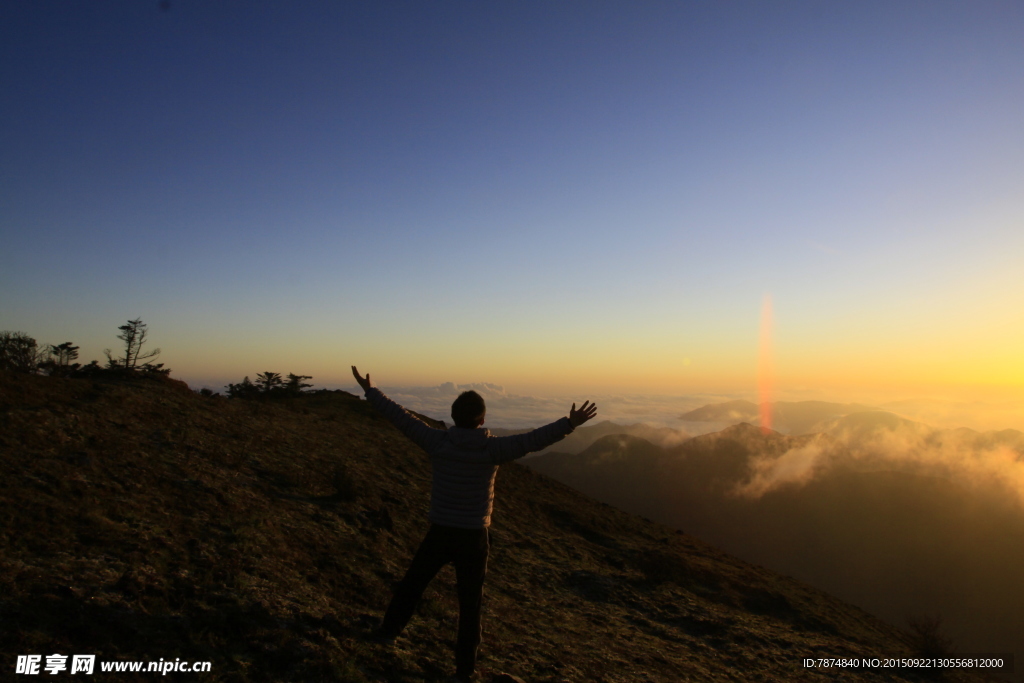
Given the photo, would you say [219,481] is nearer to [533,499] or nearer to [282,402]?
[533,499]

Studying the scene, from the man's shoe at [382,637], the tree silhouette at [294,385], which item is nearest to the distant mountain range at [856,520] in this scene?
the tree silhouette at [294,385]

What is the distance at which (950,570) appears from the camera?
431 ft

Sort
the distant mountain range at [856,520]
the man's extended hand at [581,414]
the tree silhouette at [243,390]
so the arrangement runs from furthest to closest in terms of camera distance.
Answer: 1. the distant mountain range at [856,520]
2. the tree silhouette at [243,390]
3. the man's extended hand at [581,414]

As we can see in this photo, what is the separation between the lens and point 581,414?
17.4ft

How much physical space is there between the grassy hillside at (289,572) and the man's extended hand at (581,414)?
10.5ft

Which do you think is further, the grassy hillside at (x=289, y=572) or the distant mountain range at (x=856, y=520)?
the distant mountain range at (x=856, y=520)

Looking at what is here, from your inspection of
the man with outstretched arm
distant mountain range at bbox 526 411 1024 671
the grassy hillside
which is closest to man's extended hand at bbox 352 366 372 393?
the man with outstretched arm

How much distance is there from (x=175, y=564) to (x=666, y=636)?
879 centimetres

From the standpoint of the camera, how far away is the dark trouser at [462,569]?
5289mm

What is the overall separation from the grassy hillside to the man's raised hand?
125 inches

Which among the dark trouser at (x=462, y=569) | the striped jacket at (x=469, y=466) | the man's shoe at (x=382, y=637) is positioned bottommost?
the man's shoe at (x=382, y=637)

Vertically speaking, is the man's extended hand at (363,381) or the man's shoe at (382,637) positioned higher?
the man's extended hand at (363,381)

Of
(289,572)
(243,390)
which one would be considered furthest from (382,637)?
(243,390)

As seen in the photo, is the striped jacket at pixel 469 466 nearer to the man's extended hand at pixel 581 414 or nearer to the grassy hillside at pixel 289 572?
the man's extended hand at pixel 581 414
